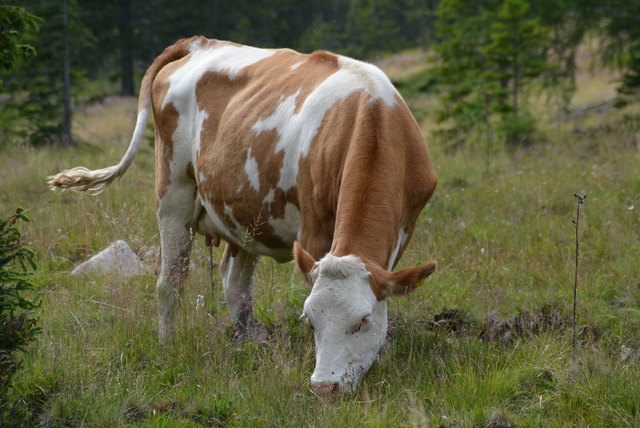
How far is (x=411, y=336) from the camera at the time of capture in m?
5.01

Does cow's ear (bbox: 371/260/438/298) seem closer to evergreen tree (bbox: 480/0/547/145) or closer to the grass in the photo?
the grass

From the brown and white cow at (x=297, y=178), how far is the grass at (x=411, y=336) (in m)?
0.30

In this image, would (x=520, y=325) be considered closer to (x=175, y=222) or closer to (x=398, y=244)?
(x=398, y=244)

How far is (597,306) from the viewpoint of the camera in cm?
569

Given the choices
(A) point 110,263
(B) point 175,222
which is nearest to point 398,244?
(B) point 175,222

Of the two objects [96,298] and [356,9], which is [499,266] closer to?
[96,298]

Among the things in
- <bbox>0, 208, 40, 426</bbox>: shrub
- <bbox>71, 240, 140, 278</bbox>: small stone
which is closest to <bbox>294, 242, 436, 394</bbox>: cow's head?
<bbox>0, 208, 40, 426</bbox>: shrub

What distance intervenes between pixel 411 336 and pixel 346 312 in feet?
4.23

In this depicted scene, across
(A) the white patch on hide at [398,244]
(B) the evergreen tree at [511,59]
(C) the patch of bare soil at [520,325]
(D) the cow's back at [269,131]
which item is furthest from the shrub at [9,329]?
(B) the evergreen tree at [511,59]

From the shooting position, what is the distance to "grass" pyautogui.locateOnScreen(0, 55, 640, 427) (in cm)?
387

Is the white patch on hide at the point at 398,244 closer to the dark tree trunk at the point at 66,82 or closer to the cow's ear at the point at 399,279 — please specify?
the cow's ear at the point at 399,279

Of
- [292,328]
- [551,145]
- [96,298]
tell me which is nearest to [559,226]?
[292,328]

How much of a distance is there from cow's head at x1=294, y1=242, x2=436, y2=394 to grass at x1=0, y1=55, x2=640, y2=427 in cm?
13

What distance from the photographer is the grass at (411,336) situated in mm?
3869
